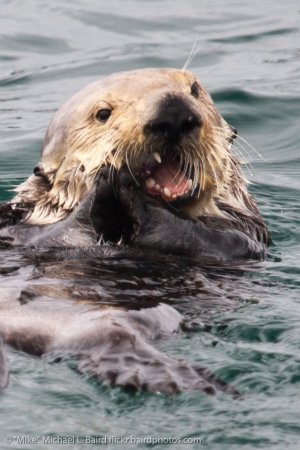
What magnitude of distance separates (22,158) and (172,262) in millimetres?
4037

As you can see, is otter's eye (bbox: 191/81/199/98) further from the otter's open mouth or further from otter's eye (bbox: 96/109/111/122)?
the otter's open mouth

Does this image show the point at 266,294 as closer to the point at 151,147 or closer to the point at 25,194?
the point at 151,147

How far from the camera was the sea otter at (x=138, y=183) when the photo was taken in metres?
4.44

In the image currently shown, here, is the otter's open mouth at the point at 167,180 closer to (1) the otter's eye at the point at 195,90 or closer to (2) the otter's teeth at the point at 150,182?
(2) the otter's teeth at the point at 150,182

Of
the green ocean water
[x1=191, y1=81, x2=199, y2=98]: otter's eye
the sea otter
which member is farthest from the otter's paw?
[x1=191, y1=81, x2=199, y2=98]: otter's eye

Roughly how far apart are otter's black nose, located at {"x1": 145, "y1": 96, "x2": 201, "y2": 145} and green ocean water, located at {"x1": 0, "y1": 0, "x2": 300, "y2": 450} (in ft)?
2.39

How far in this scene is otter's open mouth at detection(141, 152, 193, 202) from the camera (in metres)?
4.55

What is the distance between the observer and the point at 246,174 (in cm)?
804

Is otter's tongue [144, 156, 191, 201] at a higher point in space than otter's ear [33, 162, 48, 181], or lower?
higher

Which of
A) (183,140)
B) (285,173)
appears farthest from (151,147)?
(285,173)

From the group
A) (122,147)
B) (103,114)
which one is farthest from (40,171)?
(122,147)

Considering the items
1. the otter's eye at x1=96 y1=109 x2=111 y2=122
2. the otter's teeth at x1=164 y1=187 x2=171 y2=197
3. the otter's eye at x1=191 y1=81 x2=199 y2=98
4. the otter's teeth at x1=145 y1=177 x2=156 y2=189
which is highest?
the otter's eye at x1=191 y1=81 x2=199 y2=98

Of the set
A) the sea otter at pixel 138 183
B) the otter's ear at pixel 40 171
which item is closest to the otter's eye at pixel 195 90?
the sea otter at pixel 138 183

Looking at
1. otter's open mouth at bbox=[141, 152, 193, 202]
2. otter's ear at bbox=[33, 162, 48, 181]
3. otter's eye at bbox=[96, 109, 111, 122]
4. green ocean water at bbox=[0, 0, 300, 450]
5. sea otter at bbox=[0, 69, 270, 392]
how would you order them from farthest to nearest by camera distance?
otter's ear at bbox=[33, 162, 48, 181], otter's eye at bbox=[96, 109, 111, 122], otter's open mouth at bbox=[141, 152, 193, 202], sea otter at bbox=[0, 69, 270, 392], green ocean water at bbox=[0, 0, 300, 450]
